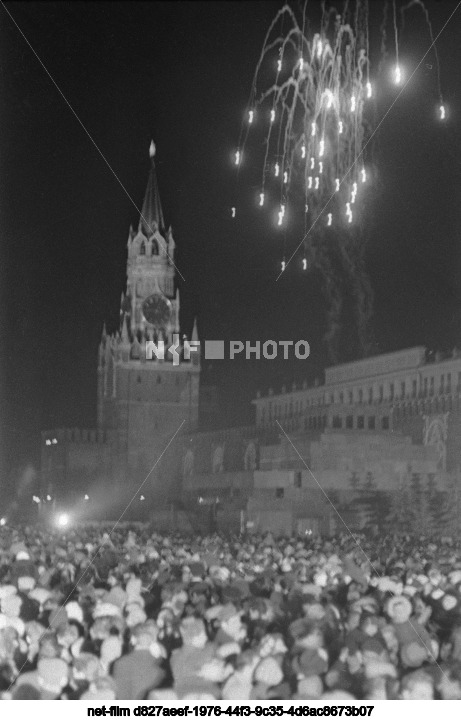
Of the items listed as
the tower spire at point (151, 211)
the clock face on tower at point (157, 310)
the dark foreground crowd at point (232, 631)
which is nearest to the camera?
the dark foreground crowd at point (232, 631)

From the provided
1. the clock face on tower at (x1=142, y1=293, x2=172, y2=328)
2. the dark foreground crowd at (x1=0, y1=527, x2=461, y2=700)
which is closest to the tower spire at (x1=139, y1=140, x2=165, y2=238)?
the clock face on tower at (x1=142, y1=293, x2=172, y2=328)

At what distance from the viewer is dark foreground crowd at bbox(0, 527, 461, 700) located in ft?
37.2

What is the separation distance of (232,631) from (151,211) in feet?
358

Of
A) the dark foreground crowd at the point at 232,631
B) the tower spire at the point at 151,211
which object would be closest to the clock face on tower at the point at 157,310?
the tower spire at the point at 151,211

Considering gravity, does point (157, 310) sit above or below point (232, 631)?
above

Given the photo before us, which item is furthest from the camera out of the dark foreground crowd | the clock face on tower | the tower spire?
the clock face on tower

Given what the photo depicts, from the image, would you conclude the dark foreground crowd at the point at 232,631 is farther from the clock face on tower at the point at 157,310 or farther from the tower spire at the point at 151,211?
the clock face on tower at the point at 157,310

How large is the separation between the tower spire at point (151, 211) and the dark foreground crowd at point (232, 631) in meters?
97.7

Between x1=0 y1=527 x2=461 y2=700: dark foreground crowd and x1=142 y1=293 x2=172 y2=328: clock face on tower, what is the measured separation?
101999 millimetres

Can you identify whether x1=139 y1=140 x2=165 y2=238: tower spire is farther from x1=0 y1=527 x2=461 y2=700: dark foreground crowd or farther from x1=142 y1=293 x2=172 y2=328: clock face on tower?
x1=0 y1=527 x2=461 y2=700: dark foreground crowd

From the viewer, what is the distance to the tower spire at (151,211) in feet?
386

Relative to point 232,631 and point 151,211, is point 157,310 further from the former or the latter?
point 232,631

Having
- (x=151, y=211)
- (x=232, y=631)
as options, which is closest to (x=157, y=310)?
(x=151, y=211)

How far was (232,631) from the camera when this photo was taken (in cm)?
1338
